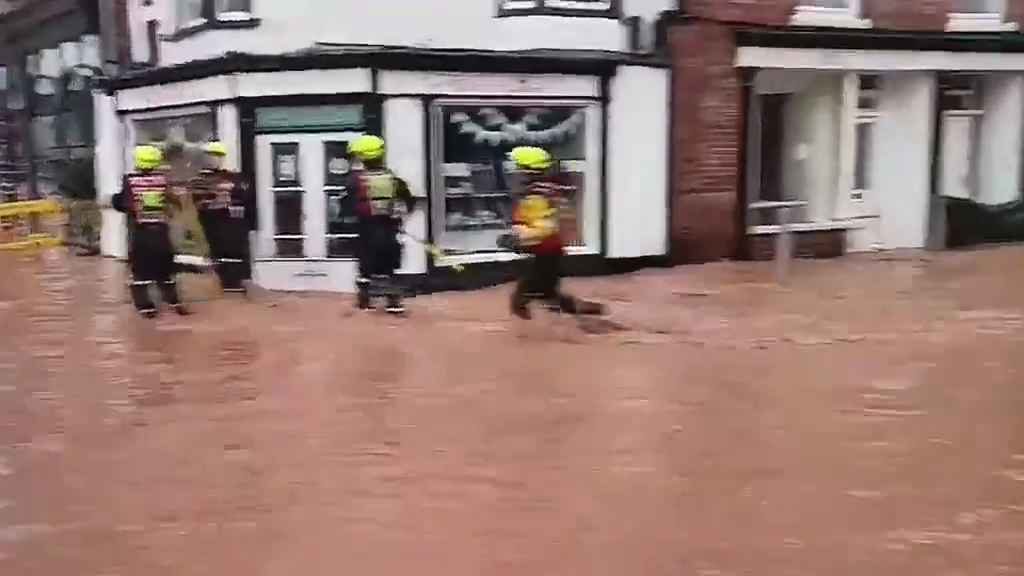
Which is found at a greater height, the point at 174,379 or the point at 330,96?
the point at 330,96

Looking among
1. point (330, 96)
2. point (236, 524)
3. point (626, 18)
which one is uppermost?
point (626, 18)

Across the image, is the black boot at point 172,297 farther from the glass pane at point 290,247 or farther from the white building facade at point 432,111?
the glass pane at point 290,247

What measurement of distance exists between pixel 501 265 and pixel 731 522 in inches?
351

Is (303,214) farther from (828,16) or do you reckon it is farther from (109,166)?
(828,16)

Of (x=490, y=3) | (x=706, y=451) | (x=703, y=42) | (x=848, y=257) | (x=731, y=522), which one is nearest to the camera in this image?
(x=731, y=522)

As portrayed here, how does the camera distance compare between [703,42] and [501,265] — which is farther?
[703,42]

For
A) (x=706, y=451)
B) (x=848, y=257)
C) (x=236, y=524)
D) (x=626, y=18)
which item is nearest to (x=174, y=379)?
(x=236, y=524)

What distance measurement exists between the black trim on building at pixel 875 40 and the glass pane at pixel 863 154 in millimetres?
1327

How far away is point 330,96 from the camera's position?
13.2 m

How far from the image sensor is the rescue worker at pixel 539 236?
1060cm

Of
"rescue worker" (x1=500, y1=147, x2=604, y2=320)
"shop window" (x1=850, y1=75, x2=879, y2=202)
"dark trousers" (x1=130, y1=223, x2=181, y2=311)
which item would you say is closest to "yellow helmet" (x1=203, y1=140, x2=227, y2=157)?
"dark trousers" (x1=130, y1=223, x2=181, y2=311)

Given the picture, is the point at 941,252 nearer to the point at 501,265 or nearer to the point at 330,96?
the point at 501,265

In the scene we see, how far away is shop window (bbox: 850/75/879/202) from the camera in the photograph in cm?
1705

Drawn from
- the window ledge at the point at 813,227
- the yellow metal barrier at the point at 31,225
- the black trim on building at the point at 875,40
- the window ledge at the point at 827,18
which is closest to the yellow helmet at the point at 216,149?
the yellow metal barrier at the point at 31,225
